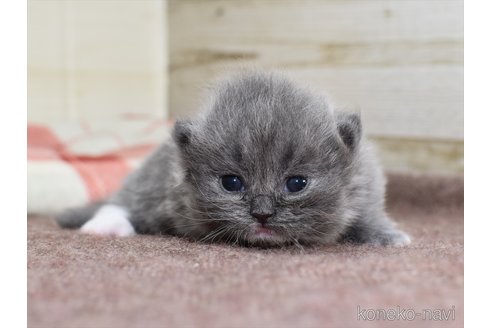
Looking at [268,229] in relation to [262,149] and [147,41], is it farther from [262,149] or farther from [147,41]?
[147,41]

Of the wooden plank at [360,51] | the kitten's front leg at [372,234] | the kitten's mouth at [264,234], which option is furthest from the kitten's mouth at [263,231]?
the wooden plank at [360,51]

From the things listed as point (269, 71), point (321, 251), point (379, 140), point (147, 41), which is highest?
point (147, 41)

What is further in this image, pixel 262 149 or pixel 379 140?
pixel 379 140

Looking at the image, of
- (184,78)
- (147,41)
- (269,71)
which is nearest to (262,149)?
(269,71)

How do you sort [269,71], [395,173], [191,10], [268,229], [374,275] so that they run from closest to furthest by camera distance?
[374,275]
[268,229]
[269,71]
[395,173]
[191,10]

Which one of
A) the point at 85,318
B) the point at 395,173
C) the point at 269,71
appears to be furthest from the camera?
the point at 395,173
